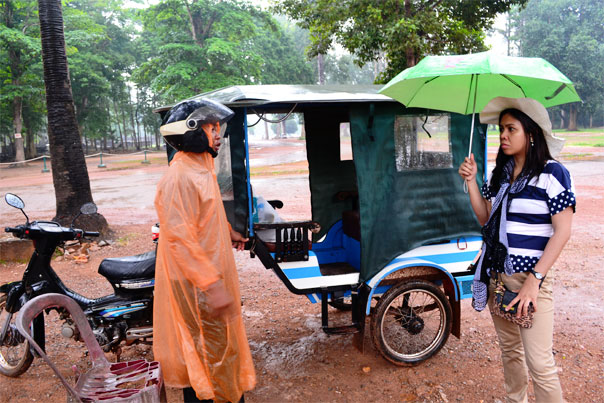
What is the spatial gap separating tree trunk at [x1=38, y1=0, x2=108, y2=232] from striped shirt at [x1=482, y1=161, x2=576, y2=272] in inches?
279

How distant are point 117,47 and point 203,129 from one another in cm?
3610

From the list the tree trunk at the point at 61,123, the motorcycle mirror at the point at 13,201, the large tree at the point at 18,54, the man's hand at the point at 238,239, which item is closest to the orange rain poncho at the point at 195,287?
the man's hand at the point at 238,239

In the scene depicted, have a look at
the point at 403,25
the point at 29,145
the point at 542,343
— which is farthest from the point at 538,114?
the point at 29,145

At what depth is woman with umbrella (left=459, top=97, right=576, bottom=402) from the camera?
7.76 feet

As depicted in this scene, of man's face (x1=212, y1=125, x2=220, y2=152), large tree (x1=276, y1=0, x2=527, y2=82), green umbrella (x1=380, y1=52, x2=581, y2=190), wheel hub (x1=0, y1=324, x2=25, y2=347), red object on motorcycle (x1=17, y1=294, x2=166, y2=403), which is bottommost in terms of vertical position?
wheel hub (x1=0, y1=324, x2=25, y2=347)

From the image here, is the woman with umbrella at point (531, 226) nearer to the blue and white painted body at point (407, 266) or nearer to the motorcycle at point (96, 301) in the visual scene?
the blue and white painted body at point (407, 266)

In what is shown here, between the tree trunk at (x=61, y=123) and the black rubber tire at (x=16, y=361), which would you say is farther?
the tree trunk at (x=61, y=123)

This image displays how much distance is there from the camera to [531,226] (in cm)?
245

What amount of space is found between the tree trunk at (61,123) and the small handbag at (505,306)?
22.9ft

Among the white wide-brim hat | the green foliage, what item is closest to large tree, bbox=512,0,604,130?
the green foliage

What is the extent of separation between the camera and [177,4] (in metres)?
22.6

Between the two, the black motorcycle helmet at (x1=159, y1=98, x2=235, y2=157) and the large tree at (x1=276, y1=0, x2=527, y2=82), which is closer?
the black motorcycle helmet at (x1=159, y1=98, x2=235, y2=157)

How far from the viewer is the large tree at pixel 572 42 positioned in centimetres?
4038

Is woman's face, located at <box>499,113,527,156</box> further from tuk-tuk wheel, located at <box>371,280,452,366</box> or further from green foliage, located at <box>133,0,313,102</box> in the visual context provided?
green foliage, located at <box>133,0,313,102</box>
